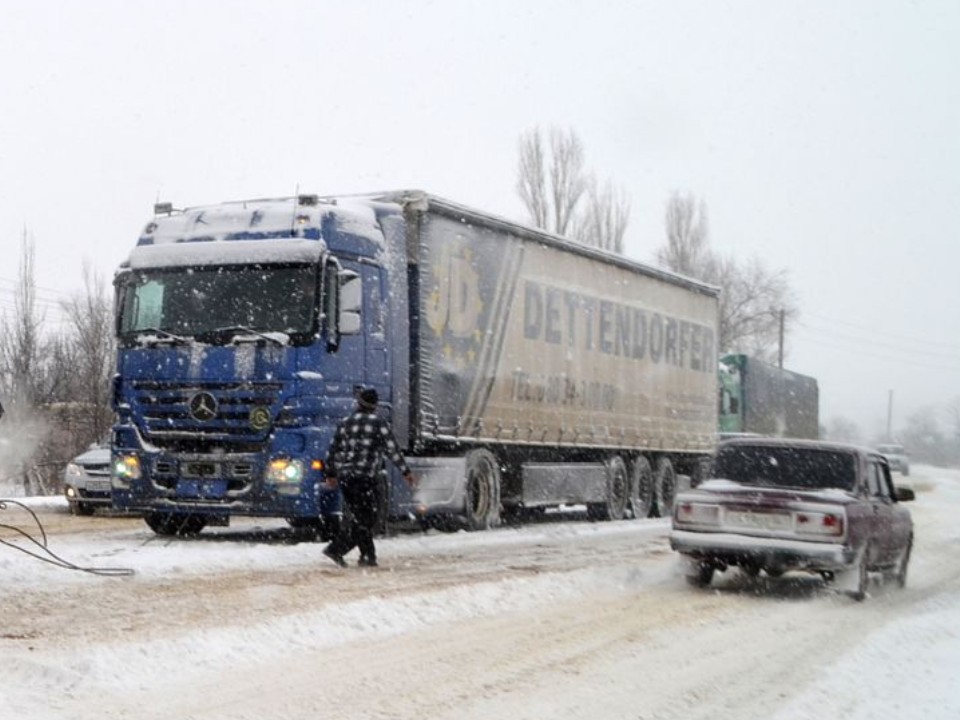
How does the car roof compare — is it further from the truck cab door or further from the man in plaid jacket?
the truck cab door

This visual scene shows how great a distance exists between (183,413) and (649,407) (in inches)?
448

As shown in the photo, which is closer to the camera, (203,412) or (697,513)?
(697,513)

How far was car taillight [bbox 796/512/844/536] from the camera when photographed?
1194cm

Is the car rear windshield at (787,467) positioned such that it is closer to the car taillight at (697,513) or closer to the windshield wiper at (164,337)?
the car taillight at (697,513)

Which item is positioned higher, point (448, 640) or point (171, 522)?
point (171, 522)

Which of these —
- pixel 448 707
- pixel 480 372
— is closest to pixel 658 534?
pixel 480 372

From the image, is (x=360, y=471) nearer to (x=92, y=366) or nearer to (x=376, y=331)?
(x=376, y=331)

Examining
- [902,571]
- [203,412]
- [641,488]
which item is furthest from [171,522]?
[641,488]

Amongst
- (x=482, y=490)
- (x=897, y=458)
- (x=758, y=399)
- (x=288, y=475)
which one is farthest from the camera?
(x=897, y=458)

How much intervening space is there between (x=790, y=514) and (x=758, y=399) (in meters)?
26.7

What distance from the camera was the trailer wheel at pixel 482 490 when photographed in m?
18.5

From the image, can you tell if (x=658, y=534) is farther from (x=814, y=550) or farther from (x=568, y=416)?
(x=814, y=550)

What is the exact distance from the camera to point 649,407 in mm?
24531

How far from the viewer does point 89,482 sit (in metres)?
21.9
